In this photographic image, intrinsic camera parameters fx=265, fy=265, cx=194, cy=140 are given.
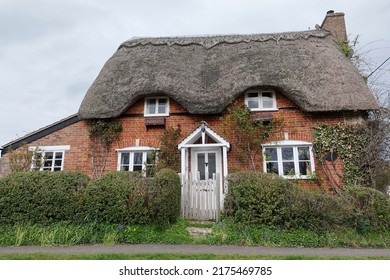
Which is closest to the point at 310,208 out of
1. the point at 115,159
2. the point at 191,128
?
the point at 191,128

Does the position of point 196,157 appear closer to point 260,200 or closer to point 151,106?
point 151,106

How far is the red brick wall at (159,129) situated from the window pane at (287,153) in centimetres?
52

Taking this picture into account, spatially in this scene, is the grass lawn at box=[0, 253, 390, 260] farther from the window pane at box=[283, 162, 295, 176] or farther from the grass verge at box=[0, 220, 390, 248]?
the window pane at box=[283, 162, 295, 176]

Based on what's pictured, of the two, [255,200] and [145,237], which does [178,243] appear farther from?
[255,200]

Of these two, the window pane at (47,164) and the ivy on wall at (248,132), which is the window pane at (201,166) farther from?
the window pane at (47,164)

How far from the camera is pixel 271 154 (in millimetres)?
11625

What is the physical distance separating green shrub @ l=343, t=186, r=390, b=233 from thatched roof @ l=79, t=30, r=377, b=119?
4492 millimetres

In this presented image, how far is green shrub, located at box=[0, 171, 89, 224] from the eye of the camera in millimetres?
7645

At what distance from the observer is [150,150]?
474 inches

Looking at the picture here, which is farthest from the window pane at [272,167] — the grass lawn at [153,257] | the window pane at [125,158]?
the window pane at [125,158]

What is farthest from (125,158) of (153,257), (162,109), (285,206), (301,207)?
(301,207)

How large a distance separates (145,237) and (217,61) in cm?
971

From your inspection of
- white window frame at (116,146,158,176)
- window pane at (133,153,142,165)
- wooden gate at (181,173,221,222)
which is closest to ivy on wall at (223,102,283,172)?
wooden gate at (181,173,221,222)

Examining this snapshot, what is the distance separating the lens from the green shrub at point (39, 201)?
301 inches
